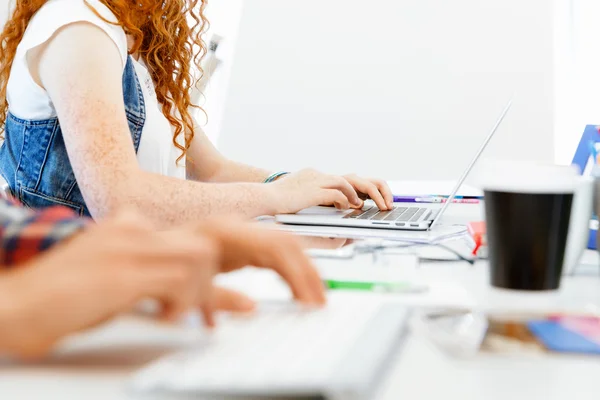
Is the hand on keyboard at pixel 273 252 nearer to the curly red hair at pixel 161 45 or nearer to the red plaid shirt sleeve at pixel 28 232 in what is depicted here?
the red plaid shirt sleeve at pixel 28 232

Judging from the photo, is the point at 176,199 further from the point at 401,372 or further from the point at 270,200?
the point at 401,372

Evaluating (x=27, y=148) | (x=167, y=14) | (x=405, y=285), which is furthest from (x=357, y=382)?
(x=167, y=14)

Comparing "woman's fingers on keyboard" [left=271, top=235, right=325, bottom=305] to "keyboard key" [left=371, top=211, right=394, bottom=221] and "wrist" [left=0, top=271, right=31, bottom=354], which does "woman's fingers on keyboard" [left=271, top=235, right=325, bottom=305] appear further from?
"keyboard key" [left=371, top=211, right=394, bottom=221]

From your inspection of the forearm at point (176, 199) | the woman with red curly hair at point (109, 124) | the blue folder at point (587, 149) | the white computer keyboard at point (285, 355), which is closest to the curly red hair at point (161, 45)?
the woman with red curly hair at point (109, 124)

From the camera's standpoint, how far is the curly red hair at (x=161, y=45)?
1488 mm

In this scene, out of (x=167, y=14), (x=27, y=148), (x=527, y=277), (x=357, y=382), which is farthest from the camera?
(x=167, y=14)

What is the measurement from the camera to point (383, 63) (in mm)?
3359

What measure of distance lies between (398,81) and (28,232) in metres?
2.95

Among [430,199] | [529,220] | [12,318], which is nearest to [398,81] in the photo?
[430,199]

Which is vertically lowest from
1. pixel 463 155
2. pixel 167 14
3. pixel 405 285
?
pixel 463 155

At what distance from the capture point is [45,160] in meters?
1.35

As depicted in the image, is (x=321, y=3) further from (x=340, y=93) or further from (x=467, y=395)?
(x=467, y=395)

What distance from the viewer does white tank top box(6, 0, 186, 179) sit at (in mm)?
1247

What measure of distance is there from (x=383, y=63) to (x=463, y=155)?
1.79 feet
